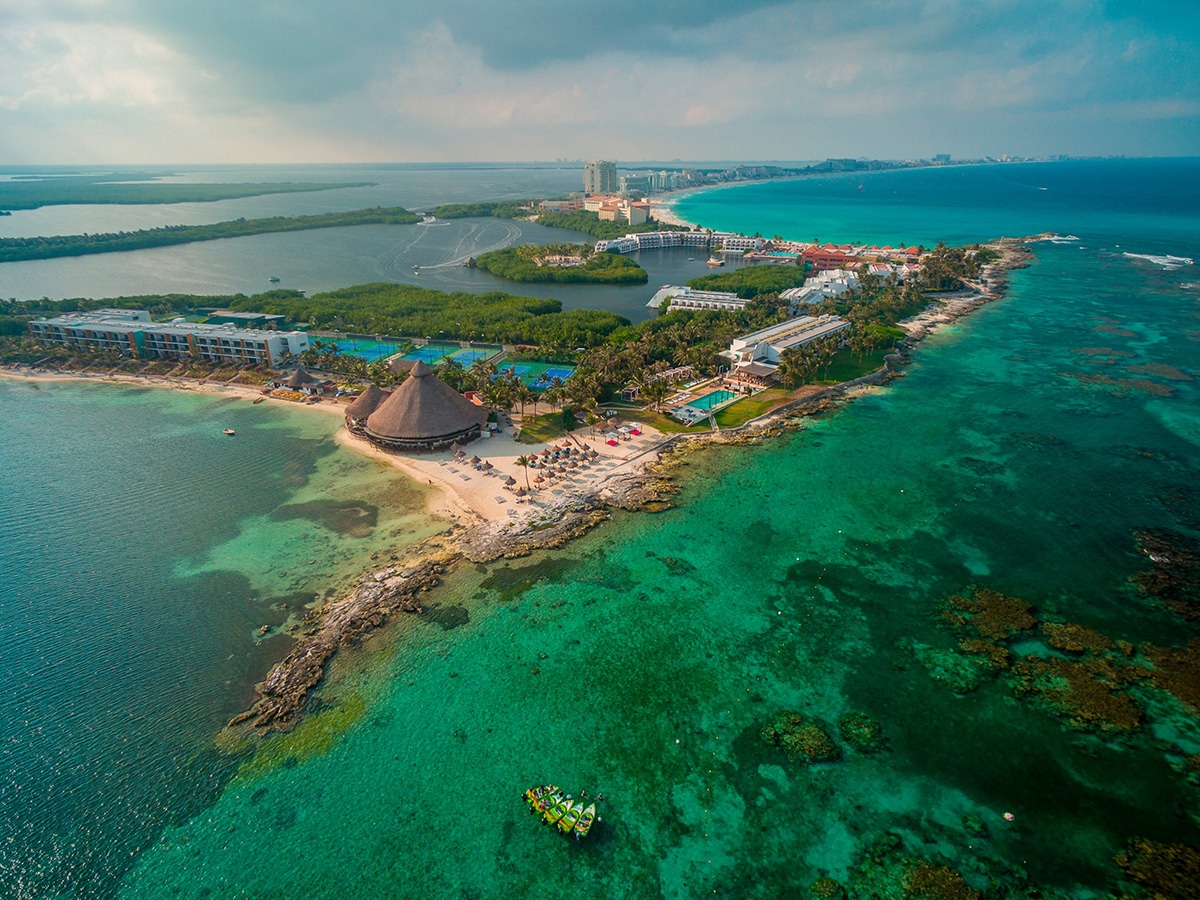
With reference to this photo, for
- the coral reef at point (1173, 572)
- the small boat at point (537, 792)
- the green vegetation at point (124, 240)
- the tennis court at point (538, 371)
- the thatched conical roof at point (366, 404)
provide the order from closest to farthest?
the small boat at point (537, 792), the coral reef at point (1173, 572), the thatched conical roof at point (366, 404), the tennis court at point (538, 371), the green vegetation at point (124, 240)

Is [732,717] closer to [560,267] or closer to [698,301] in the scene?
[698,301]

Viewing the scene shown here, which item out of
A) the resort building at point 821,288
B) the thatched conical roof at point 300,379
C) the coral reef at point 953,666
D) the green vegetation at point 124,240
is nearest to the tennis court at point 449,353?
the thatched conical roof at point 300,379

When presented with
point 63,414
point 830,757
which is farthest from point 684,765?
point 63,414

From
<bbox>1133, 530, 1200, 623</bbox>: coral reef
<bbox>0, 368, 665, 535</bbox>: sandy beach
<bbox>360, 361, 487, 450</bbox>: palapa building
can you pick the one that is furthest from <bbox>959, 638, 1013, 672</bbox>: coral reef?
<bbox>360, 361, 487, 450</bbox>: palapa building

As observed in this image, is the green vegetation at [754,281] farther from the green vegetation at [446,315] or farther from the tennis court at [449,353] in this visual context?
the tennis court at [449,353]

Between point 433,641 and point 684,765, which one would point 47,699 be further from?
point 684,765

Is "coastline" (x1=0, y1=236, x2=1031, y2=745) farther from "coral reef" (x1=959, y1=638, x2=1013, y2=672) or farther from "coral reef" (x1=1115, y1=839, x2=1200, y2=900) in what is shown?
"coral reef" (x1=1115, y1=839, x2=1200, y2=900)

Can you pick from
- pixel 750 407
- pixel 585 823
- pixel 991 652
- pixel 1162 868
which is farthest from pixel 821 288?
pixel 585 823
